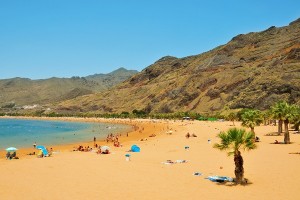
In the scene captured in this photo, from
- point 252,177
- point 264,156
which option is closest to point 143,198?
point 252,177

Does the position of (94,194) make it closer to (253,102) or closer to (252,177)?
(252,177)

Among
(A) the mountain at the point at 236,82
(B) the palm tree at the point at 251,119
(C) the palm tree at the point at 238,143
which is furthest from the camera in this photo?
(A) the mountain at the point at 236,82

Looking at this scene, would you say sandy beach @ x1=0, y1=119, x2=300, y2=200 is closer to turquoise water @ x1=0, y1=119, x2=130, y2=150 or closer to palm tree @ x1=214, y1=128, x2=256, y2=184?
palm tree @ x1=214, y1=128, x2=256, y2=184

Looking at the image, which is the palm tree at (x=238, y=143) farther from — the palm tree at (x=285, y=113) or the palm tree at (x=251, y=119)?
the palm tree at (x=251, y=119)

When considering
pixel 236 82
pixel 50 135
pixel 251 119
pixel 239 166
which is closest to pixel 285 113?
pixel 251 119

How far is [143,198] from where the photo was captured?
16672 mm

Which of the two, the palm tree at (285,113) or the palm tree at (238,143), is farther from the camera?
the palm tree at (285,113)

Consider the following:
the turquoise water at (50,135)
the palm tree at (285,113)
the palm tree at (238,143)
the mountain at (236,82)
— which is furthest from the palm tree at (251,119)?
the mountain at (236,82)

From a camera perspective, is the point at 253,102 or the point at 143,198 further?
the point at 253,102

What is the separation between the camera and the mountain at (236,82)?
10500cm

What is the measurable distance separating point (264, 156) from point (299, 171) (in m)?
6.81

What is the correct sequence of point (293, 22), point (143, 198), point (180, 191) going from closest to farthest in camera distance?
point (143, 198), point (180, 191), point (293, 22)

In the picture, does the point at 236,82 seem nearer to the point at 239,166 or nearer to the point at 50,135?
the point at 50,135

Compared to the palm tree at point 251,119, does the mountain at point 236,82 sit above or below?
above
